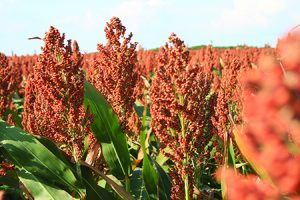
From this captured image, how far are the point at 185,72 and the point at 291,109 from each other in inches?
80.9

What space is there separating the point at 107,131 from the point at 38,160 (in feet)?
1.81

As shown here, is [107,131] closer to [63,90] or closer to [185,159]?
[63,90]

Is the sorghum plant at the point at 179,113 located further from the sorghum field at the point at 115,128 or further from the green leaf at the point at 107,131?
the green leaf at the point at 107,131

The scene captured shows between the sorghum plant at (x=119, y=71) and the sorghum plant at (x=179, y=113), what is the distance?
60 centimetres

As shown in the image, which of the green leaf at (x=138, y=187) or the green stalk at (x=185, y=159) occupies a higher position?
the green stalk at (x=185, y=159)

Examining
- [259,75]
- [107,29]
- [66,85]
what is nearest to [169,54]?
[66,85]

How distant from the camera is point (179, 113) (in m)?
2.52

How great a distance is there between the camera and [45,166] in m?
2.67

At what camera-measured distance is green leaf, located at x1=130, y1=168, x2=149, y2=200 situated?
3.34 m

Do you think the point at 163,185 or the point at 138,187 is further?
the point at 138,187

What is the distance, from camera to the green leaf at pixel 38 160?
2648 mm

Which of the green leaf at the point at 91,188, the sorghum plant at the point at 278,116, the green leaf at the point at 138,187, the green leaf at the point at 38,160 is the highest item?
the sorghum plant at the point at 278,116

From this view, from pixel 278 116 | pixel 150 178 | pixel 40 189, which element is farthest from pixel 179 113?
pixel 278 116

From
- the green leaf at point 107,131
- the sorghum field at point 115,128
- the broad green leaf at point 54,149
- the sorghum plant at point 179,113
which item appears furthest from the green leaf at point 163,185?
the broad green leaf at point 54,149
